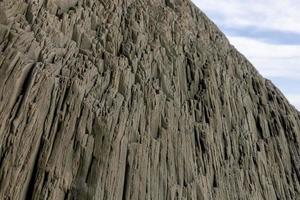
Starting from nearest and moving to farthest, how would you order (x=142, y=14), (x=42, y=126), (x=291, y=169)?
(x=42, y=126)
(x=142, y=14)
(x=291, y=169)

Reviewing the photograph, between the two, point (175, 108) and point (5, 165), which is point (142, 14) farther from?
point (5, 165)

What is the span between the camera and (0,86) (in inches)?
815

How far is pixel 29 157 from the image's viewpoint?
2086 centimetres

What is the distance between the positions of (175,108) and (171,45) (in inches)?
246

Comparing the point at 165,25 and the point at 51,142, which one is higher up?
the point at 165,25

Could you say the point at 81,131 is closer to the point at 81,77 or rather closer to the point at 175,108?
the point at 81,77

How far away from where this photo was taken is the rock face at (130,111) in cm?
2159

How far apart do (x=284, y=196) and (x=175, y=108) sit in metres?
12.7

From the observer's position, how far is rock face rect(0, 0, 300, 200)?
21.6 m

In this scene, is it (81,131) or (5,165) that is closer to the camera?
(5,165)

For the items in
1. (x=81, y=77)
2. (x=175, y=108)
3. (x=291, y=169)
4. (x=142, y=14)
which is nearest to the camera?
(x=81, y=77)

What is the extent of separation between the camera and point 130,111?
2672 cm

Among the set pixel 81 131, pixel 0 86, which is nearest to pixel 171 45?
pixel 81 131

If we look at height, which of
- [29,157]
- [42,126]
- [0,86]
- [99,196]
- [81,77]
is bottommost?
[99,196]
